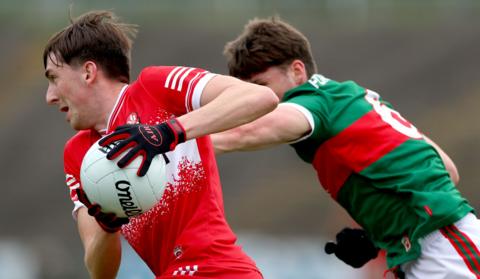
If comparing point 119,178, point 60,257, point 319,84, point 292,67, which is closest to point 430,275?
point 319,84

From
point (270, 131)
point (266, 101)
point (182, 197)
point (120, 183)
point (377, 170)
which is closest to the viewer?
point (120, 183)

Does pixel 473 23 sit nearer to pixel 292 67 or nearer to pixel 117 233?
pixel 292 67

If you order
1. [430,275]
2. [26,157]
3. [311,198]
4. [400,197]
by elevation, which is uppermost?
[400,197]

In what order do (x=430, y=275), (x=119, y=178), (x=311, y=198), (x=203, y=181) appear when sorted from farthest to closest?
(x=311, y=198), (x=430, y=275), (x=203, y=181), (x=119, y=178)

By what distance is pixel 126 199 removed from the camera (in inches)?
164

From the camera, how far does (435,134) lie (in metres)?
15.0

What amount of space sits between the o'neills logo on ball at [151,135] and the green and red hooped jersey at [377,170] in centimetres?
144

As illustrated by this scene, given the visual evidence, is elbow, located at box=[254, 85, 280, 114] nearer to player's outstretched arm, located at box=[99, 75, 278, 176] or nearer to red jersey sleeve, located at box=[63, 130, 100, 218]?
player's outstretched arm, located at box=[99, 75, 278, 176]

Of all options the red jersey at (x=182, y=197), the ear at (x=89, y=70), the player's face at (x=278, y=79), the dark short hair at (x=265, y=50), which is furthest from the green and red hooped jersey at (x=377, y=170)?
the ear at (x=89, y=70)

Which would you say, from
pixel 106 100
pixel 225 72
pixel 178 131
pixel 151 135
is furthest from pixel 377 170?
pixel 225 72

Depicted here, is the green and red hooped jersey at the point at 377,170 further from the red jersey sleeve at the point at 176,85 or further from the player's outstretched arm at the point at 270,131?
the red jersey sleeve at the point at 176,85

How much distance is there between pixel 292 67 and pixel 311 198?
8.06 m

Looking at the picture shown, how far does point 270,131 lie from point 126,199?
1213 mm

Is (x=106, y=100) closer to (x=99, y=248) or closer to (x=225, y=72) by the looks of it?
(x=99, y=248)
